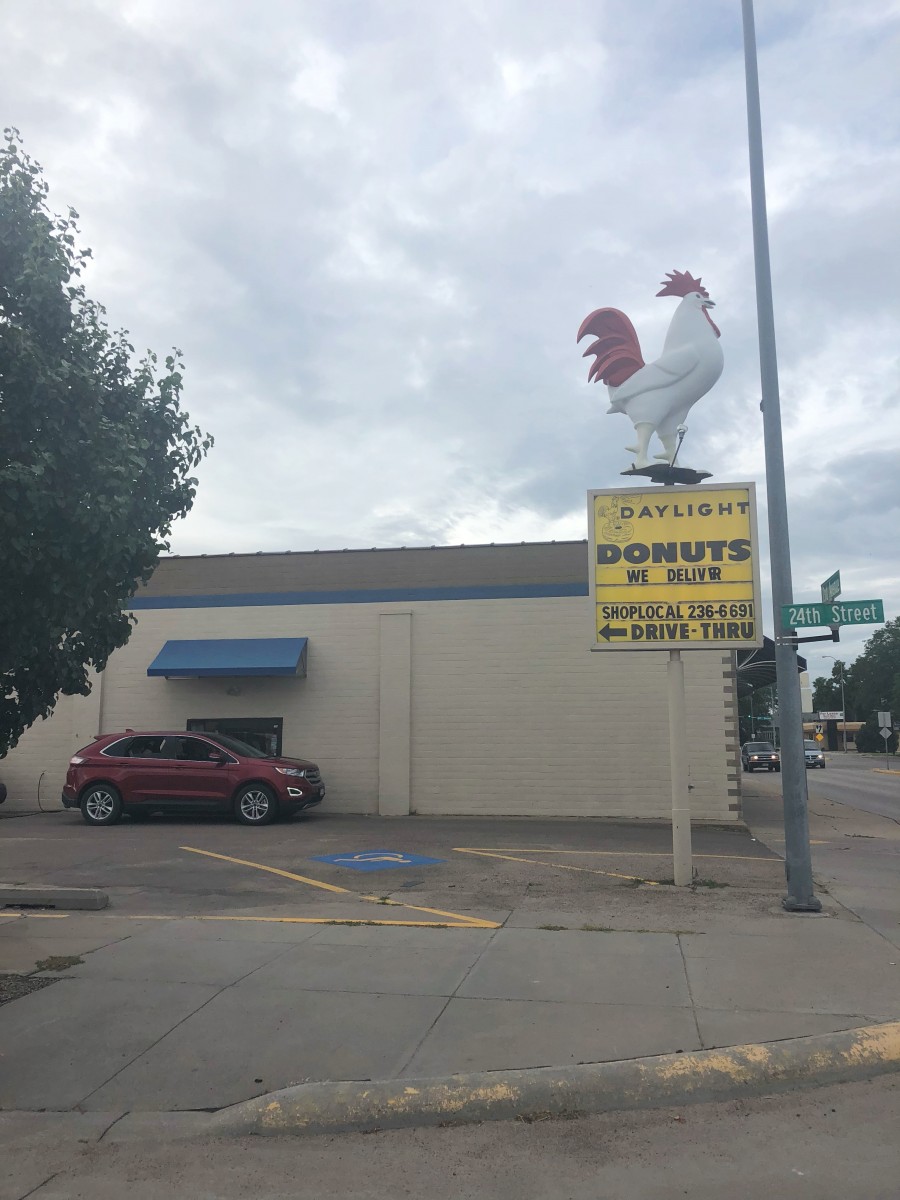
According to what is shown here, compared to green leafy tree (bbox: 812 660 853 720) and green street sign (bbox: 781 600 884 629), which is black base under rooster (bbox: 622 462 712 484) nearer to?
green street sign (bbox: 781 600 884 629)

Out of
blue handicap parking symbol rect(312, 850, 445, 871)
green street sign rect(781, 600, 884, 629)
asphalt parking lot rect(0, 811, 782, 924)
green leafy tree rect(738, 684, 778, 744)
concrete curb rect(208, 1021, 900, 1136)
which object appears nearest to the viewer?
concrete curb rect(208, 1021, 900, 1136)

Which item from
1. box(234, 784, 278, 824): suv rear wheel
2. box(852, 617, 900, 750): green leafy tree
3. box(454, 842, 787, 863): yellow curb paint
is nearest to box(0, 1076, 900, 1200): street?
box(454, 842, 787, 863): yellow curb paint

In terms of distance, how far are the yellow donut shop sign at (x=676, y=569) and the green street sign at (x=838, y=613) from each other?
110 centimetres

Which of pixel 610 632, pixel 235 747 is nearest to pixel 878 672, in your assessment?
pixel 235 747

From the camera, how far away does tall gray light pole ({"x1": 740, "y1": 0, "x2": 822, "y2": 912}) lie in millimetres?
8945

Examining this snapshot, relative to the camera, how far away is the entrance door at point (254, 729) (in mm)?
19594

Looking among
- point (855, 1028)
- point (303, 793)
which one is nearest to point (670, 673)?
point (855, 1028)

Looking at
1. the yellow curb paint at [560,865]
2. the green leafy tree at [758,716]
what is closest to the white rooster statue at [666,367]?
the yellow curb paint at [560,865]

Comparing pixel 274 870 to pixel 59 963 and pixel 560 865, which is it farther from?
pixel 59 963

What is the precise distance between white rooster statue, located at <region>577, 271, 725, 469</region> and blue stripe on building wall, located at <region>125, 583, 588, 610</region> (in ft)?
24.2

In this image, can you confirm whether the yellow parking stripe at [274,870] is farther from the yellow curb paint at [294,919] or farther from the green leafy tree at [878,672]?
the green leafy tree at [878,672]

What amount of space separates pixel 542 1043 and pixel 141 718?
16.5 metres

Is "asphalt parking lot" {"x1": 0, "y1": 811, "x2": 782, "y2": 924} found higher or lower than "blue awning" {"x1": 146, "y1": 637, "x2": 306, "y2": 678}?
lower

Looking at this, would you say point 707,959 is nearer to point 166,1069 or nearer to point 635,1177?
point 635,1177
